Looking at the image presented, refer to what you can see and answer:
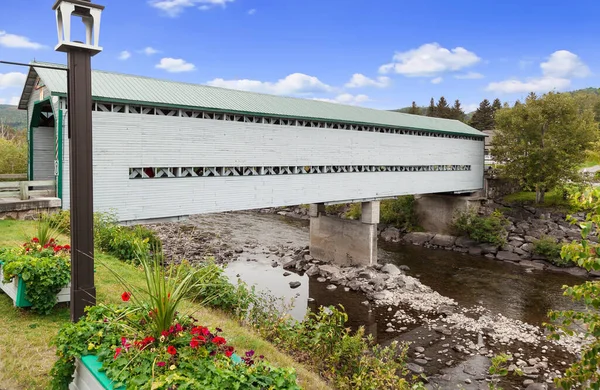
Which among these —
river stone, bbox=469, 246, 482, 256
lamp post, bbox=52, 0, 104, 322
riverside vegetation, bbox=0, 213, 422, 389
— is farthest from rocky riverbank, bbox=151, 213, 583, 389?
lamp post, bbox=52, 0, 104, 322

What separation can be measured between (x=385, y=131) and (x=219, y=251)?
9.96 meters

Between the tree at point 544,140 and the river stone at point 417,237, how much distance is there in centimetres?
630

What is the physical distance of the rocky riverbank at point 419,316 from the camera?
1043cm

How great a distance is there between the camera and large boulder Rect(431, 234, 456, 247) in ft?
80.5

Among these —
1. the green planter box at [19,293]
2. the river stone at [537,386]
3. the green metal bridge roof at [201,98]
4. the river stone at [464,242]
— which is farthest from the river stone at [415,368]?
the river stone at [464,242]

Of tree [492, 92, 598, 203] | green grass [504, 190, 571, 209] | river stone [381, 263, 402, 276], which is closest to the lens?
river stone [381, 263, 402, 276]

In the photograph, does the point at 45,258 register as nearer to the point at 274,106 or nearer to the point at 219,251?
the point at 274,106

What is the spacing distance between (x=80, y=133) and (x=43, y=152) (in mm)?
11453

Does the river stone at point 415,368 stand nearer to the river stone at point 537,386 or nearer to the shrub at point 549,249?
the river stone at point 537,386

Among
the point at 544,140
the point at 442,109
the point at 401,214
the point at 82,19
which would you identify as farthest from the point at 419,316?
the point at 442,109

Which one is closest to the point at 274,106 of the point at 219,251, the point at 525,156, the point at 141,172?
the point at 141,172

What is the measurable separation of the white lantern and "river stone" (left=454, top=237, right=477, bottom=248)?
22914 mm

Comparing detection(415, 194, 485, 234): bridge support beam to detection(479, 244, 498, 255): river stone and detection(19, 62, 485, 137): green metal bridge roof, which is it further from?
detection(19, 62, 485, 137): green metal bridge roof

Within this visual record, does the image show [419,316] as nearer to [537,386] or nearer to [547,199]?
[537,386]
